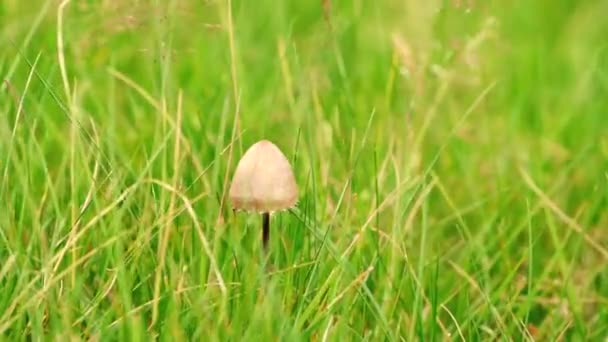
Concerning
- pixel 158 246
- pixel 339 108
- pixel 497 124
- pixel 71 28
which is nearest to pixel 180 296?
pixel 158 246

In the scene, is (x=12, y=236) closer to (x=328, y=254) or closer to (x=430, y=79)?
(x=328, y=254)

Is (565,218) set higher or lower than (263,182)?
lower

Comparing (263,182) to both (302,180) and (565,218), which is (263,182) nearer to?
(302,180)

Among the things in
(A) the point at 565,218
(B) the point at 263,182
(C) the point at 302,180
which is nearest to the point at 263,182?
(B) the point at 263,182

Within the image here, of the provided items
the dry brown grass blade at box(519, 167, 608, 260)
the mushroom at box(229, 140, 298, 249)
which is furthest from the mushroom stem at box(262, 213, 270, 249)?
the dry brown grass blade at box(519, 167, 608, 260)

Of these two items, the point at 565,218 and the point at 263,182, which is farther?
the point at 565,218

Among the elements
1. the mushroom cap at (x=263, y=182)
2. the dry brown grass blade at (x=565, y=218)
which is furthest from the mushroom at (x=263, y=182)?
the dry brown grass blade at (x=565, y=218)

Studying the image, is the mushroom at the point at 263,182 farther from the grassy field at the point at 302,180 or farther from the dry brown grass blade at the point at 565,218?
the dry brown grass blade at the point at 565,218
